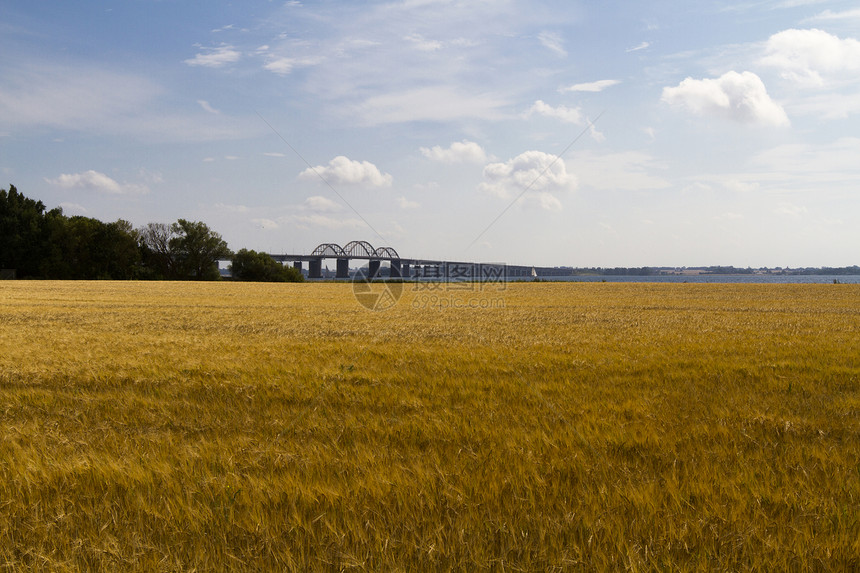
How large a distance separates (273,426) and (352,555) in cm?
317

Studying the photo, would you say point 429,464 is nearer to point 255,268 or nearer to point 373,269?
point 373,269

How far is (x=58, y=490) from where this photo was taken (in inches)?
172

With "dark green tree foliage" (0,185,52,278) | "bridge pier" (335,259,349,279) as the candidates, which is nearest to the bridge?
"bridge pier" (335,259,349,279)

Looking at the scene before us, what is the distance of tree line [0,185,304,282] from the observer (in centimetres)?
9106

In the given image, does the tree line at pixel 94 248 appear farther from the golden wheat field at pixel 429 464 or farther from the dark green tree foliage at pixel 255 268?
the golden wheat field at pixel 429 464

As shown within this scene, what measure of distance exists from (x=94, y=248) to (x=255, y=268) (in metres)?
31.5

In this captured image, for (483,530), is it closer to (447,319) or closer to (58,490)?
(58,490)

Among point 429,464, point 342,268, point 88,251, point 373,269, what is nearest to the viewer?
point 429,464

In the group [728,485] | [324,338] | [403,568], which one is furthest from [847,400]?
[324,338]

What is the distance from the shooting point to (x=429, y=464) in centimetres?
483

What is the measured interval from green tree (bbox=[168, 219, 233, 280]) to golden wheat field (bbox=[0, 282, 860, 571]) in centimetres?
10704

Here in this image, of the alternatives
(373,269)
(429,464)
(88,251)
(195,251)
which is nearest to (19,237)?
(88,251)

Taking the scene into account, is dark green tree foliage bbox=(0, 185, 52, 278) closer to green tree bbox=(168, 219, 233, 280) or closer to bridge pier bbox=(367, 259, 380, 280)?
green tree bbox=(168, 219, 233, 280)

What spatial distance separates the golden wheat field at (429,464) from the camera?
348 centimetres
